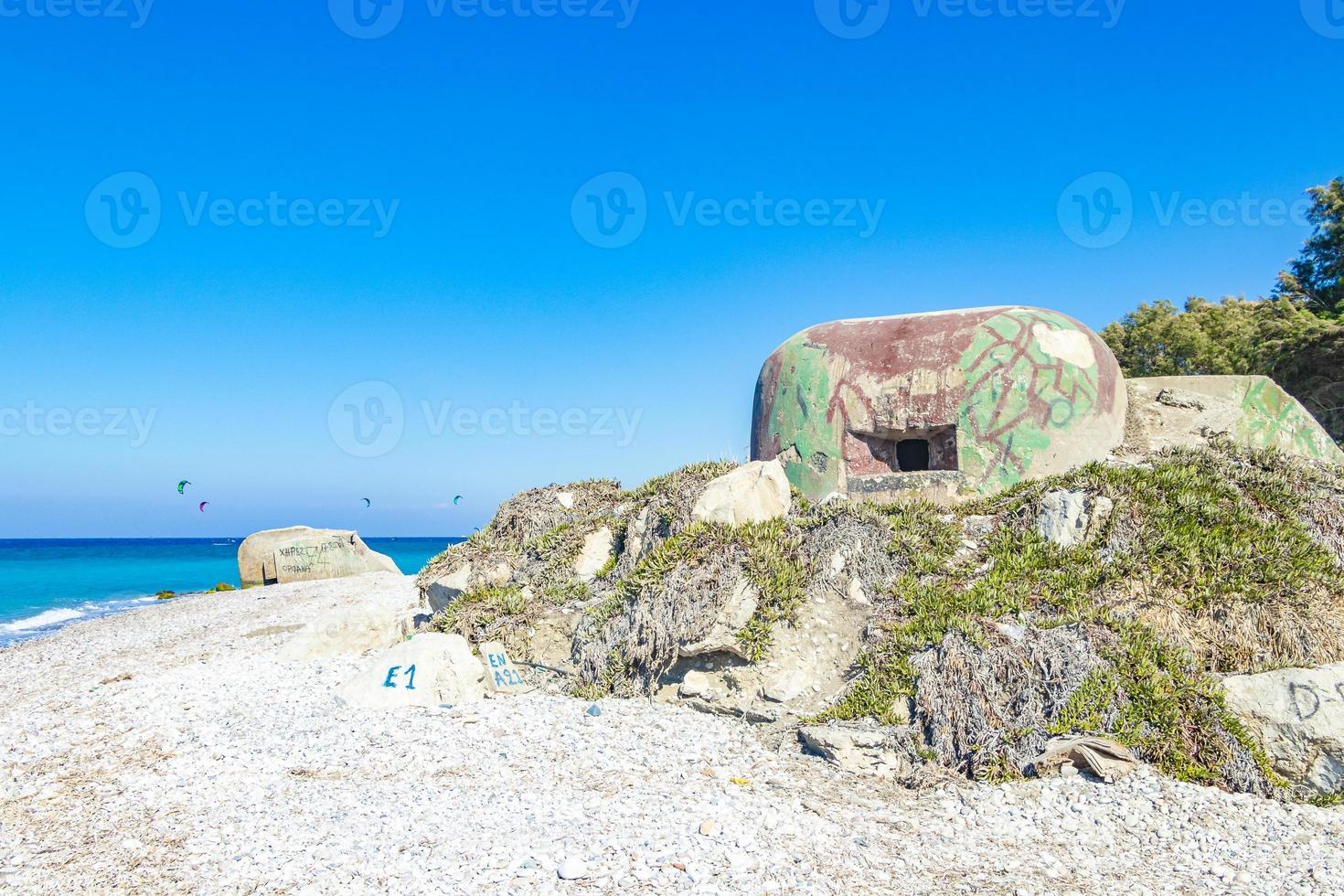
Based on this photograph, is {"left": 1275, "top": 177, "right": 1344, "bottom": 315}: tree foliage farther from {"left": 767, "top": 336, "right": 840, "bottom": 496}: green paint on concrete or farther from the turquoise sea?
the turquoise sea

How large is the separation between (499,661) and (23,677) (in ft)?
24.0

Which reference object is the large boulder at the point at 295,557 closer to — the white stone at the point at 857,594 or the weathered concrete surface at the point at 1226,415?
the white stone at the point at 857,594

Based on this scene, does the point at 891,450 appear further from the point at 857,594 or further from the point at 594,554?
the point at 594,554

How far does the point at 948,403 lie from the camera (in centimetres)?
943

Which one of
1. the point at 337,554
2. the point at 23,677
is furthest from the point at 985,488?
the point at 337,554

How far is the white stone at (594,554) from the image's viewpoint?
9500 millimetres

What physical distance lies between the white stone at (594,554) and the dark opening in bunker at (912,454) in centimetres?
407

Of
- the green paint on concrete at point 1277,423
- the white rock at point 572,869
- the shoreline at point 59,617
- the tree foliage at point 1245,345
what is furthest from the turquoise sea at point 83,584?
the tree foliage at point 1245,345

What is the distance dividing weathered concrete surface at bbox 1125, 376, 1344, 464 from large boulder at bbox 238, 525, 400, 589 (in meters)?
22.4

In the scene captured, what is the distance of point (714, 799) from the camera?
5.21m

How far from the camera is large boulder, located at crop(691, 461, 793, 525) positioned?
8.48m

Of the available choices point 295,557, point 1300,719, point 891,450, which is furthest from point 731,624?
point 295,557

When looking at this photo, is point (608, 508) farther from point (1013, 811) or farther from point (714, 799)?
point (1013, 811)

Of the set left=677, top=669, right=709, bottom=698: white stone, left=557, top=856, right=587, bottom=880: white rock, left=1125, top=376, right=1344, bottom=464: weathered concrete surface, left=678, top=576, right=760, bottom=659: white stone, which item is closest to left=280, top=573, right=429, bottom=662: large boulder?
left=677, top=669, right=709, bottom=698: white stone
